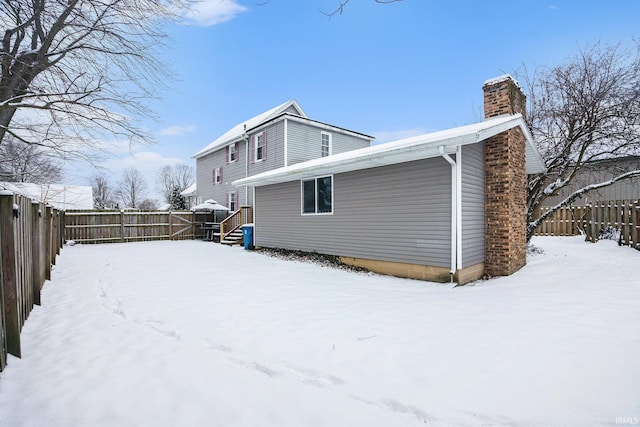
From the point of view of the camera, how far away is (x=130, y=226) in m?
16.0

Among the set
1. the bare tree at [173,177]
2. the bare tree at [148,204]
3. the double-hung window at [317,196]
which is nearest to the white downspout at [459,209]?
the double-hung window at [317,196]

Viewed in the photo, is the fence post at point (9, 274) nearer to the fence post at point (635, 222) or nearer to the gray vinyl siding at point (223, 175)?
the fence post at point (635, 222)

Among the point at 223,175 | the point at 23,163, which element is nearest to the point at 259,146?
the point at 223,175

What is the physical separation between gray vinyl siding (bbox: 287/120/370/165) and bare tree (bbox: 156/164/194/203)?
41364 millimetres

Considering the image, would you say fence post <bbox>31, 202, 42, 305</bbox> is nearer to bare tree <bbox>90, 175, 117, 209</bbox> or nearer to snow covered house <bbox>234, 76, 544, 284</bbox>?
snow covered house <bbox>234, 76, 544, 284</bbox>

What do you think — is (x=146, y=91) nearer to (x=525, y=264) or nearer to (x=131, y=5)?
(x=131, y=5)

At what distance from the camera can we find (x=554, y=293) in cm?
533

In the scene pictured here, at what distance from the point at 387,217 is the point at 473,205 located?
1899 millimetres

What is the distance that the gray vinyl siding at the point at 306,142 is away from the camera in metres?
15.4

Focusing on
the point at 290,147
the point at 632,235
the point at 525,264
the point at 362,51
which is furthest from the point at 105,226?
the point at 632,235


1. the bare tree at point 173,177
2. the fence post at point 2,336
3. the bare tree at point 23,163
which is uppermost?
the bare tree at point 173,177

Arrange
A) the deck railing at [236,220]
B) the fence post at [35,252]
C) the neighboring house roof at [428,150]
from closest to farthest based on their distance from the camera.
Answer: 1. the fence post at [35,252]
2. the neighboring house roof at [428,150]
3. the deck railing at [236,220]

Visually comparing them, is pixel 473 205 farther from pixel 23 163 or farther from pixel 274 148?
pixel 274 148

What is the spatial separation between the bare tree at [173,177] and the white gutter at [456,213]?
171 feet
